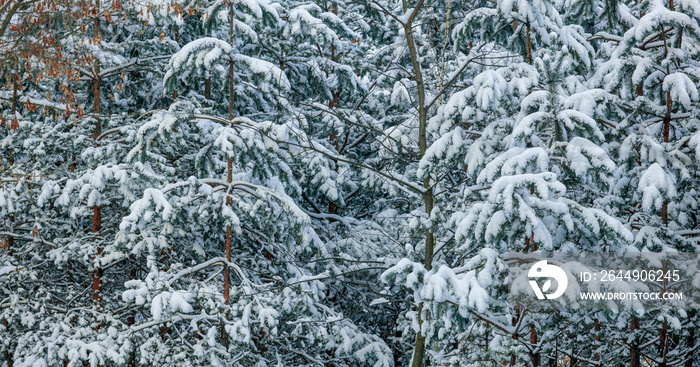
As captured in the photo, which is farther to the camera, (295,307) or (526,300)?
(295,307)

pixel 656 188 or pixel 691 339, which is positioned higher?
pixel 656 188

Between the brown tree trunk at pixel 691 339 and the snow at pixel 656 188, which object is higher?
the snow at pixel 656 188

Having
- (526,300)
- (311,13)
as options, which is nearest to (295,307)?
(526,300)

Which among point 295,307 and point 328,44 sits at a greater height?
point 328,44

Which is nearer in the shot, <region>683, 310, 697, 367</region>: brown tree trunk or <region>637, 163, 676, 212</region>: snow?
<region>637, 163, 676, 212</region>: snow

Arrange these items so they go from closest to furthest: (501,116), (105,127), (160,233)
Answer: (501,116) → (160,233) → (105,127)

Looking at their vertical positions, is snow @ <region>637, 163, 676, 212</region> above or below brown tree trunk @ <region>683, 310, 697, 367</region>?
above

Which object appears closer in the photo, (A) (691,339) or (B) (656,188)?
(B) (656,188)

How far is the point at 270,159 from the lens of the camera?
321 inches

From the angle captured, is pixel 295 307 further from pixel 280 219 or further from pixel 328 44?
pixel 328 44

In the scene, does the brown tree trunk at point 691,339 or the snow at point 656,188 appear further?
the brown tree trunk at point 691,339

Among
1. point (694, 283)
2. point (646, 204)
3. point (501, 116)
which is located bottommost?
point (694, 283)

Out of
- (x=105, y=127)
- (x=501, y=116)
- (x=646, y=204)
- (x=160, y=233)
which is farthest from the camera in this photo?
(x=105, y=127)

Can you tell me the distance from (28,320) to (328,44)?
661 centimetres
